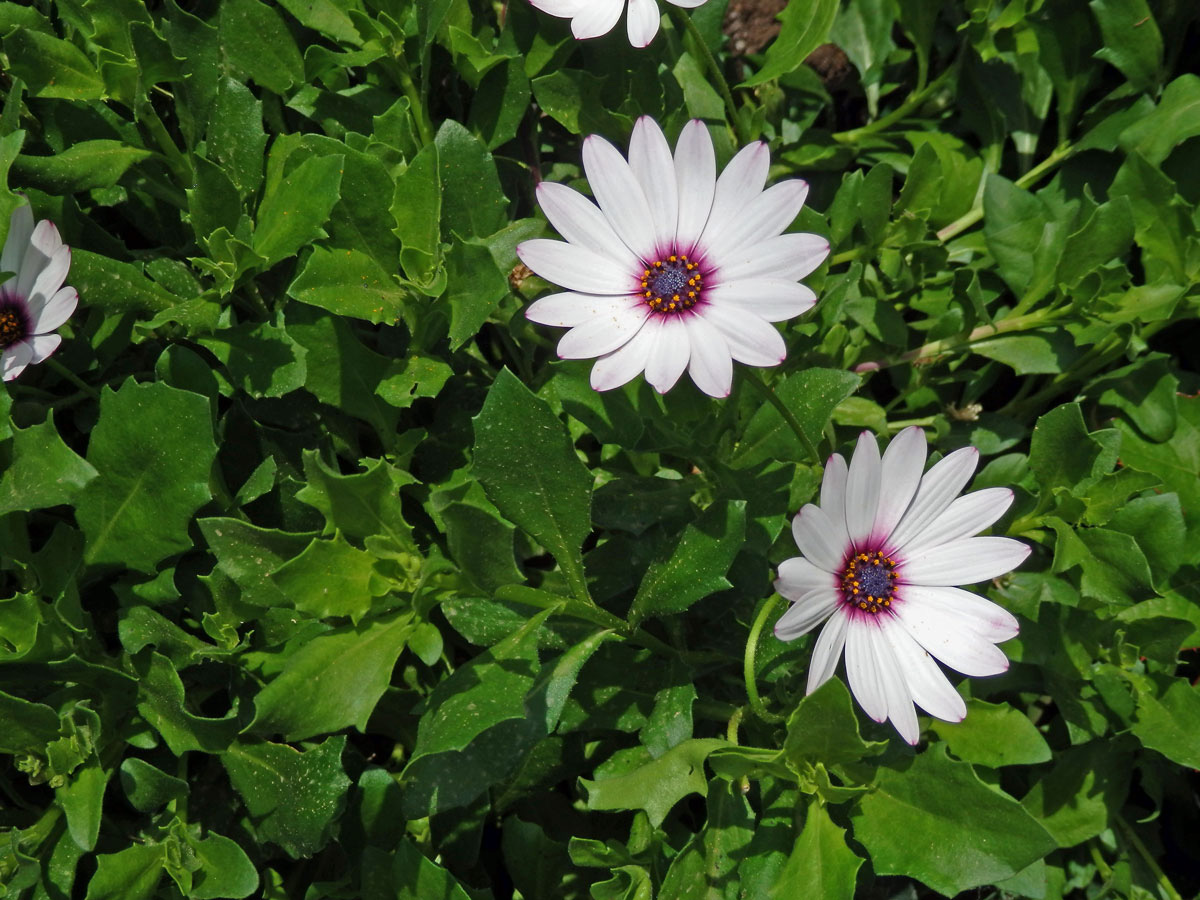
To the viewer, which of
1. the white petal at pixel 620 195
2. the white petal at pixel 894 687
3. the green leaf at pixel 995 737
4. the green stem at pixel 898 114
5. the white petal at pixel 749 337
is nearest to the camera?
the white petal at pixel 749 337

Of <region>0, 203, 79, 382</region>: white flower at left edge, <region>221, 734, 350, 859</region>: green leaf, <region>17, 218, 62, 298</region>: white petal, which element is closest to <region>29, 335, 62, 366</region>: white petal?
<region>0, 203, 79, 382</region>: white flower at left edge

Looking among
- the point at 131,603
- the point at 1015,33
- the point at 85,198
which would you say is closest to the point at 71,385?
the point at 85,198

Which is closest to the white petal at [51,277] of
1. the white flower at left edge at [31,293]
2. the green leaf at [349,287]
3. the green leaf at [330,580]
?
the white flower at left edge at [31,293]

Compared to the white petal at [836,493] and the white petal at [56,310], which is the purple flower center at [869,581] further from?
the white petal at [56,310]

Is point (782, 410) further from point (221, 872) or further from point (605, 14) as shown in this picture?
point (221, 872)

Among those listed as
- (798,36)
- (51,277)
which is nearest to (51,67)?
(51,277)
